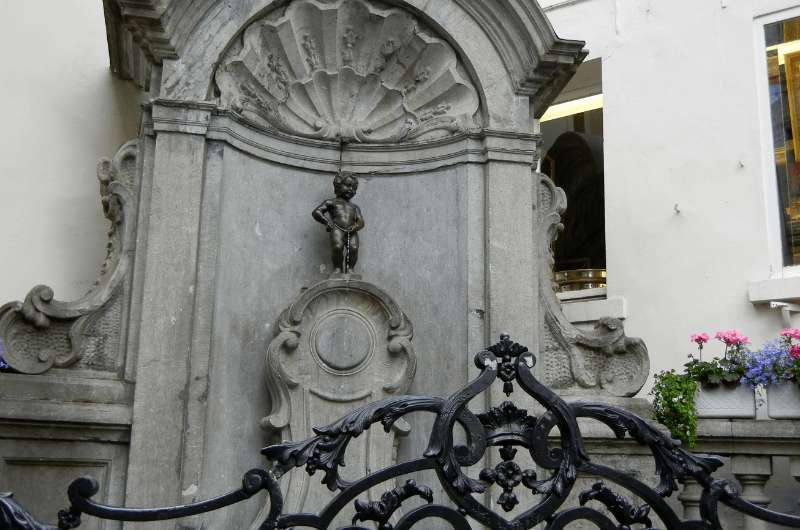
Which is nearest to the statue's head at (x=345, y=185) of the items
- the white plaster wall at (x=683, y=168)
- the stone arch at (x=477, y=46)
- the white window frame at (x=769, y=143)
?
the stone arch at (x=477, y=46)

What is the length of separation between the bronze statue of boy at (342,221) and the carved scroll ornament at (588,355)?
3.34ft

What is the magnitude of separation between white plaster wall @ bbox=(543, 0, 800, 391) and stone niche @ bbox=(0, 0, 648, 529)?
1.64 metres

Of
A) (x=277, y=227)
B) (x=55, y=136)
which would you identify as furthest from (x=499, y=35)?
(x=55, y=136)

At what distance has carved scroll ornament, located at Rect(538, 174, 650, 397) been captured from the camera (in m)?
5.20

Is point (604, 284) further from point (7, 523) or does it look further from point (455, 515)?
point (7, 523)

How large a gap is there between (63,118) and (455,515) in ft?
15.6

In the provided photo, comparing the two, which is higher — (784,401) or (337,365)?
(337,365)

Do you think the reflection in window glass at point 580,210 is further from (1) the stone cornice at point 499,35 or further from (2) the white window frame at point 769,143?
(1) the stone cornice at point 499,35

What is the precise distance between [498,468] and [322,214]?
2.97 m

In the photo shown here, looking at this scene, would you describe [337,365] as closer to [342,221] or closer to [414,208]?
[342,221]

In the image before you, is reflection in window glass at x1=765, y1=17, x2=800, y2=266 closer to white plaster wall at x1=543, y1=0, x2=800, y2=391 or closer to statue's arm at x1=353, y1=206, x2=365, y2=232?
white plaster wall at x1=543, y1=0, x2=800, y2=391

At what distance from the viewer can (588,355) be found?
5.24 m

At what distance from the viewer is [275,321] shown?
17.2 feet

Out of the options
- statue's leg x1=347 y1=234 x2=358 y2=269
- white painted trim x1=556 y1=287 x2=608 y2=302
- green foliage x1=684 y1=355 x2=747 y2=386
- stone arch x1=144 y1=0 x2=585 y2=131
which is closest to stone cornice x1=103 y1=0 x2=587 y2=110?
stone arch x1=144 y1=0 x2=585 y2=131
